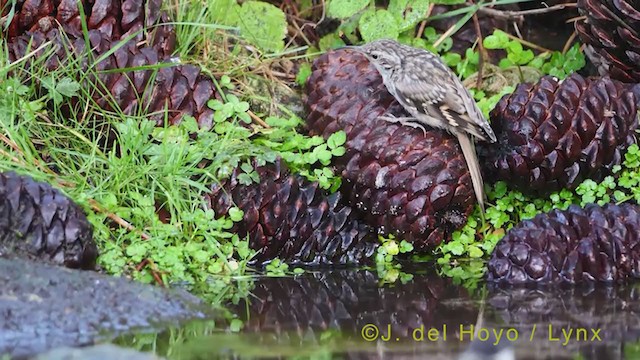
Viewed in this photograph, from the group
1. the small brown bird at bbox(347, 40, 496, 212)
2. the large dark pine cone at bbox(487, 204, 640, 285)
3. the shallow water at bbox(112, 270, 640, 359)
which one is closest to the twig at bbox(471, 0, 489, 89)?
the small brown bird at bbox(347, 40, 496, 212)

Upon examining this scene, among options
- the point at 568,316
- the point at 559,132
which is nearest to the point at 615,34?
the point at 559,132

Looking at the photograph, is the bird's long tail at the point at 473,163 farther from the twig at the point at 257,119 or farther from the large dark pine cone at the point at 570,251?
the twig at the point at 257,119

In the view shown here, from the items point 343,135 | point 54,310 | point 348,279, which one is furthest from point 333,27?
point 54,310

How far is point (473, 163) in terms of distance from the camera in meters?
5.62

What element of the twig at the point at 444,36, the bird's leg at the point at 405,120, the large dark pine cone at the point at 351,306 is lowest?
the large dark pine cone at the point at 351,306

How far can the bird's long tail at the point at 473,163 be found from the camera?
18.4 ft

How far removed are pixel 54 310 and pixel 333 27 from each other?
11.2ft

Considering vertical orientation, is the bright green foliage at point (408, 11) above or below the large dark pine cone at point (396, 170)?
above

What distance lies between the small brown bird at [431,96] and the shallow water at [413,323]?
90cm

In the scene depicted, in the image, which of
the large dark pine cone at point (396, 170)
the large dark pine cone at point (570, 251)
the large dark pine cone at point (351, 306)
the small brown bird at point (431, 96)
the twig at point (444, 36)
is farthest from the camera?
the twig at point (444, 36)

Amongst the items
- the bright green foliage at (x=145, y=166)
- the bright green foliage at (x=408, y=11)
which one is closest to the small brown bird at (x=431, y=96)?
the bright green foliage at (x=145, y=166)

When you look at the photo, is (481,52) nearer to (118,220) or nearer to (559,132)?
(559,132)

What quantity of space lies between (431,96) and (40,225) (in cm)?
224

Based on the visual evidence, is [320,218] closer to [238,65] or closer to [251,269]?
[251,269]
